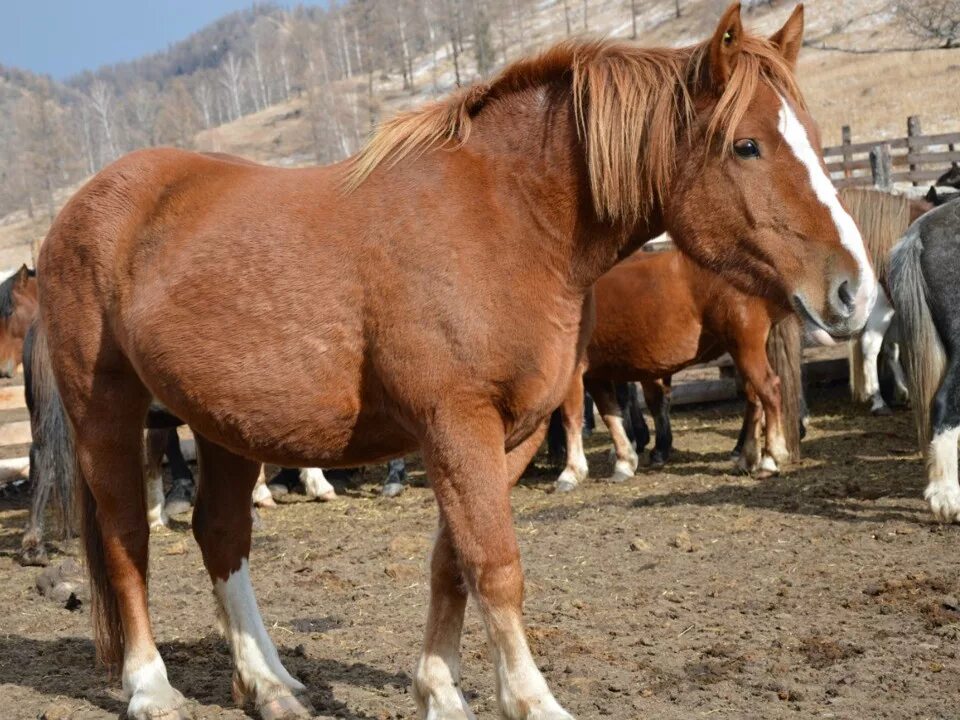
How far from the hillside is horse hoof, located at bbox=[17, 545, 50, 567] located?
22502mm

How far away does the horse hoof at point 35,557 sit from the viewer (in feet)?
23.1

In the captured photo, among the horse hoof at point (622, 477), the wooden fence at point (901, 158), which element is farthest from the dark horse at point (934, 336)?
the wooden fence at point (901, 158)

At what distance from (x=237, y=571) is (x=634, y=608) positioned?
191 centimetres

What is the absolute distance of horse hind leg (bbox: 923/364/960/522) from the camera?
6.04 meters

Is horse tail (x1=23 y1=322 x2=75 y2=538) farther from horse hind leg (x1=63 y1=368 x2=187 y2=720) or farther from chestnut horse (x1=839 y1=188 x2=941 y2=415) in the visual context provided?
chestnut horse (x1=839 y1=188 x2=941 y2=415)

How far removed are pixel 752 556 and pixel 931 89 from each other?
42.9 m

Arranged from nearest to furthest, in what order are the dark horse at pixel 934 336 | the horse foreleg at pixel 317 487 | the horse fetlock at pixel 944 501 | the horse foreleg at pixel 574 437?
1. the horse fetlock at pixel 944 501
2. the dark horse at pixel 934 336
3. the horse foreleg at pixel 574 437
4. the horse foreleg at pixel 317 487

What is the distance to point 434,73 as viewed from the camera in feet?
210

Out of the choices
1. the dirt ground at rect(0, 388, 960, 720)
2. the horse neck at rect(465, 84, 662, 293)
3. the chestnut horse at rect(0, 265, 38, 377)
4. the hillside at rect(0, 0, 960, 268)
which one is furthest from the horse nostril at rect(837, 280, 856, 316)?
the hillside at rect(0, 0, 960, 268)

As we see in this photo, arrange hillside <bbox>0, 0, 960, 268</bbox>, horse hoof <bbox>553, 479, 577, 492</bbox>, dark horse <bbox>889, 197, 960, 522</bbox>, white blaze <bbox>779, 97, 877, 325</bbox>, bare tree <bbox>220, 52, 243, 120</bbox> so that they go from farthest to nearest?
1. bare tree <bbox>220, 52, 243, 120</bbox>
2. hillside <bbox>0, 0, 960, 268</bbox>
3. horse hoof <bbox>553, 479, 577, 492</bbox>
4. dark horse <bbox>889, 197, 960, 522</bbox>
5. white blaze <bbox>779, 97, 877, 325</bbox>

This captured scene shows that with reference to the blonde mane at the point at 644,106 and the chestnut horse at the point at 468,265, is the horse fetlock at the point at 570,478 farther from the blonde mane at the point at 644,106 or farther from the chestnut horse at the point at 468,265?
the blonde mane at the point at 644,106

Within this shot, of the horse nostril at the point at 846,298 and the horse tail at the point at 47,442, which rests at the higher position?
the horse nostril at the point at 846,298

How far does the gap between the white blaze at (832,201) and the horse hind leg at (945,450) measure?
3681 millimetres

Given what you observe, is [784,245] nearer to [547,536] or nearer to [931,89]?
[547,536]
